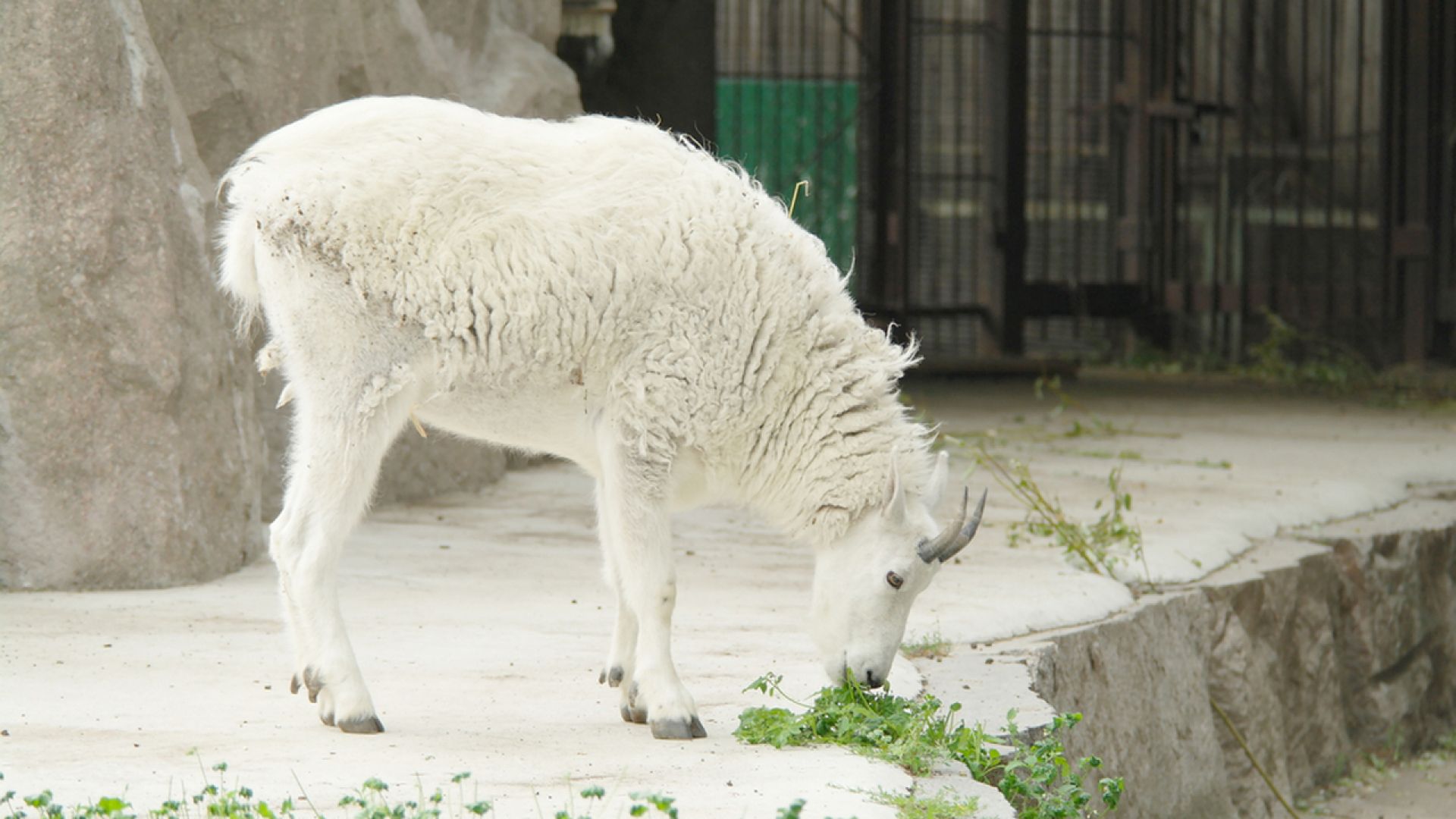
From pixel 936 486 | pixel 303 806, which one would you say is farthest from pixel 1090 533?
pixel 303 806

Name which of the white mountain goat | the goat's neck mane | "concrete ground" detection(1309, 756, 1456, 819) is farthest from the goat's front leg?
"concrete ground" detection(1309, 756, 1456, 819)

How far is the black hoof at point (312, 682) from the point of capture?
12.5ft

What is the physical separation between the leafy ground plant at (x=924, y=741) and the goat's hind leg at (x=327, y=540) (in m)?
0.91

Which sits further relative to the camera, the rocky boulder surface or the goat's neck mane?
the rocky boulder surface

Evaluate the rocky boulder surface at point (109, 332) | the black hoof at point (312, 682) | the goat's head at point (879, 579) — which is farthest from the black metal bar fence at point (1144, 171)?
the black hoof at point (312, 682)

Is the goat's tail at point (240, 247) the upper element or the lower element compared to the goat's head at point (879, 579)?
upper

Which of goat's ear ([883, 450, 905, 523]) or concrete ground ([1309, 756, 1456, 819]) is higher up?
goat's ear ([883, 450, 905, 523])

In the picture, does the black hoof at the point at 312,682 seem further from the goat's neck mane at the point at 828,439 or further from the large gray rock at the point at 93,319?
the large gray rock at the point at 93,319

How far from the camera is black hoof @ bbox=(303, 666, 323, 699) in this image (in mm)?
3824

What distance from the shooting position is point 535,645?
4.81 metres

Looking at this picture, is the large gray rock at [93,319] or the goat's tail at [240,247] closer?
the goat's tail at [240,247]

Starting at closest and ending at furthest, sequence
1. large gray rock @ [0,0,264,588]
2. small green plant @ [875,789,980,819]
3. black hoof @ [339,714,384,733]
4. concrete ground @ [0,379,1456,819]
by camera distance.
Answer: small green plant @ [875,789,980,819] → concrete ground @ [0,379,1456,819] → black hoof @ [339,714,384,733] → large gray rock @ [0,0,264,588]

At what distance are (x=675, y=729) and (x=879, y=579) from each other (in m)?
0.61

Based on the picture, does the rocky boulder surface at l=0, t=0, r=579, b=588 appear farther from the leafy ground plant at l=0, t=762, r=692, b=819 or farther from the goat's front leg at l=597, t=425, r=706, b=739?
the leafy ground plant at l=0, t=762, r=692, b=819
